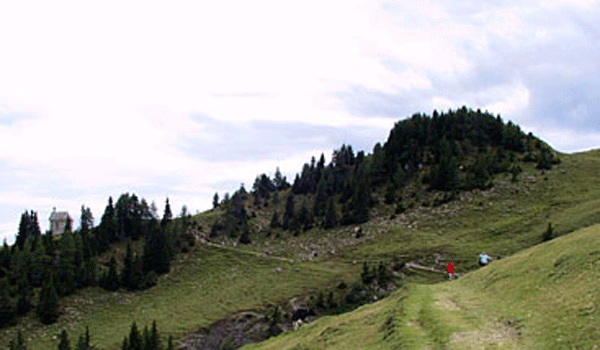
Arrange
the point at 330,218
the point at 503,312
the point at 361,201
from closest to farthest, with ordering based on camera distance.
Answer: the point at 503,312 < the point at 361,201 < the point at 330,218

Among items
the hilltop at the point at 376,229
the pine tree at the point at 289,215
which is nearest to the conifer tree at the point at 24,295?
the hilltop at the point at 376,229

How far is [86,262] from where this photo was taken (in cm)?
13250

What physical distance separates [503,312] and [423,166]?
13560cm

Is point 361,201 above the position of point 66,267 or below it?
above

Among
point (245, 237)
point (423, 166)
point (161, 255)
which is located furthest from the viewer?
point (423, 166)

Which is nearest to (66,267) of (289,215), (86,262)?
(86,262)

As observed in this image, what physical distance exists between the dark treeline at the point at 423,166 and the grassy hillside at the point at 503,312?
331 ft

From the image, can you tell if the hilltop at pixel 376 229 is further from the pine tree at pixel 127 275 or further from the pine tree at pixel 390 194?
the pine tree at pixel 127 275

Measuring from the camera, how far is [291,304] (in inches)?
4018

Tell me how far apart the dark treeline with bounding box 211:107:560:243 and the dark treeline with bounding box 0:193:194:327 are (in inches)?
1049

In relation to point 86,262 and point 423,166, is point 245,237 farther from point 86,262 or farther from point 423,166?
point 423,166

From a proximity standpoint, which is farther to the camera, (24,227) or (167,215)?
(24,227)

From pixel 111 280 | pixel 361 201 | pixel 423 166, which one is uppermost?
pixel 423 166

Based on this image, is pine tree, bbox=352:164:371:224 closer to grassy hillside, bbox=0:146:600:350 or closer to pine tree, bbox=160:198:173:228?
grassy hillside, bbox=0:146:600:350
